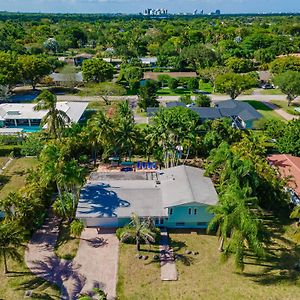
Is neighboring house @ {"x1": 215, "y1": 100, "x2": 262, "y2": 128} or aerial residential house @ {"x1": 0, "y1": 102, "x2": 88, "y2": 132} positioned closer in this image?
aerial residential house @ {"x1": 0, "y1": 102, "x2": 88, "y2": 132}

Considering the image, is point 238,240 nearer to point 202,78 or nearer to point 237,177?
point 237,177

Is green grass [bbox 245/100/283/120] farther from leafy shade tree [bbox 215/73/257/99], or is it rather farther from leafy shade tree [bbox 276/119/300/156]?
leafy shade tree [bbox 276/119/300/156]

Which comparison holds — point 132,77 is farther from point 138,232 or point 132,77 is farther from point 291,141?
point 138,232

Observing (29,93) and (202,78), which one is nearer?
(29,93)

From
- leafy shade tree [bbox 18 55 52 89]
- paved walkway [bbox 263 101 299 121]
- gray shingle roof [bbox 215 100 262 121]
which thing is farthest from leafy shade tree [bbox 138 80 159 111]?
leafy shade tree [bbox 18 55 52 89]

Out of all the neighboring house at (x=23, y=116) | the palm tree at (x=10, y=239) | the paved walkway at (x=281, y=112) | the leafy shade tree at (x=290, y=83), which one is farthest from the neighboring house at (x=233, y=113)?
the palm tree at (x=10, y=239)

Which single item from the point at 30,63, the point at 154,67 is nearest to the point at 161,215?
the point at 30,63

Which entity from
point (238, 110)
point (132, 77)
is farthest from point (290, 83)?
point (132, 77)
